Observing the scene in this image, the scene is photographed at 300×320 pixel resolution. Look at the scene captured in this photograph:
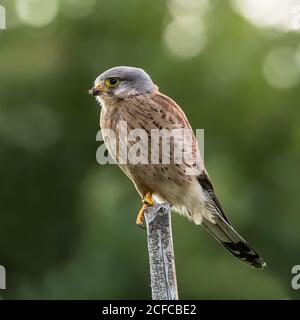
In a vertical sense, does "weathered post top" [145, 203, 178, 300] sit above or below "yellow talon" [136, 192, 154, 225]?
below

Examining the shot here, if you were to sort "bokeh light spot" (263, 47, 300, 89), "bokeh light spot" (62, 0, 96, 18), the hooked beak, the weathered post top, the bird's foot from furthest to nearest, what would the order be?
"bokeh light spot" (62, 0, 96, 18)
"bokeh light spot" (263, 47, 300, 89)
the hooked beak
the bird's foot
the weathered post top

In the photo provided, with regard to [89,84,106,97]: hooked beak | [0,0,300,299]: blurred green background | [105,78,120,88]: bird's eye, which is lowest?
[89,84,106,97]: hooked beak

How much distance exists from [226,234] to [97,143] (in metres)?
5.65

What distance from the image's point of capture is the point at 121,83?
189 inches

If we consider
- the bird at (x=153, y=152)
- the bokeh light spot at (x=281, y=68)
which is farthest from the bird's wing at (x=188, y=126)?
the bokeh light spot at (x=281, y=68)

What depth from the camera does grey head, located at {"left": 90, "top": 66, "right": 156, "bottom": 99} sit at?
4773 millimetres

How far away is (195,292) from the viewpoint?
9656mm

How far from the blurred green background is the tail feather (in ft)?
14.3

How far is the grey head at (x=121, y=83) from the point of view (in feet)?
15.7

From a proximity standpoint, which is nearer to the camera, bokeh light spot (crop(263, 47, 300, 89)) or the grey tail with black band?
the grey tail with black band

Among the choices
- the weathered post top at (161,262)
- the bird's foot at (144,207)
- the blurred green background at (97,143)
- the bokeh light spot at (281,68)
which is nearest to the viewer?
the weathered post top at (161,262)

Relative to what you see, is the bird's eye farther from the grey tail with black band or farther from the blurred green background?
the blurred green background

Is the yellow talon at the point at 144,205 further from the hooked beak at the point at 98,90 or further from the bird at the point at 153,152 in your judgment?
the hooked beak at the point at 98,90

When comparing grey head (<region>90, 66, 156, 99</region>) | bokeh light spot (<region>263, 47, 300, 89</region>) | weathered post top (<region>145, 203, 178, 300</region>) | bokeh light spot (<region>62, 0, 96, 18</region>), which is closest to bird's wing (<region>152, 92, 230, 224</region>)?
grey head (<region>90, 66, 156, 99</region>)
